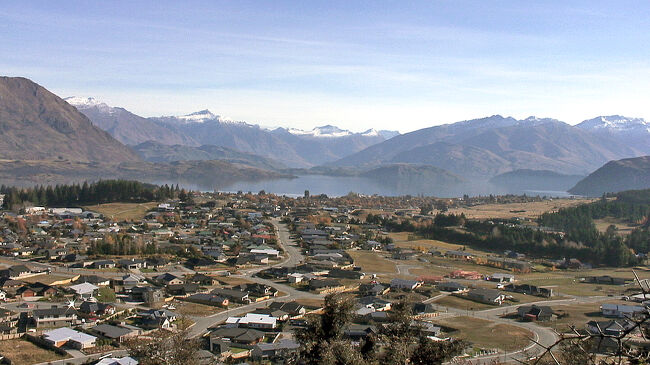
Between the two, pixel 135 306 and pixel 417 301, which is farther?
pixel 417 301

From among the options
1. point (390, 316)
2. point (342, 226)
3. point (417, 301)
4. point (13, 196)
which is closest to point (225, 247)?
point (342, 226)

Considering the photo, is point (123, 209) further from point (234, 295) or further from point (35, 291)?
point (234, 295)

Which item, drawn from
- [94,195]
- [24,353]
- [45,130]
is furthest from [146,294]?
[45,130]

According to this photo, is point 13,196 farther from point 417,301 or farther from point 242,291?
point 417,301

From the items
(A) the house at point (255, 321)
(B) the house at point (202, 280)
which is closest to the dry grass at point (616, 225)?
(B) the house at point (202, 280)

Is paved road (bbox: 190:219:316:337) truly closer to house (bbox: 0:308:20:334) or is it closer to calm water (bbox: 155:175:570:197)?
house (bbox: 0:308:20:334)

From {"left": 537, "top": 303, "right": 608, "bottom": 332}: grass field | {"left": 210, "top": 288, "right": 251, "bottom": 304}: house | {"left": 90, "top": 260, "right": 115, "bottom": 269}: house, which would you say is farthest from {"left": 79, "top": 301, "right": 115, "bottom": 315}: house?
{"left": 537, "top": 303, "right": 608, "bottom": 332}: grass field
